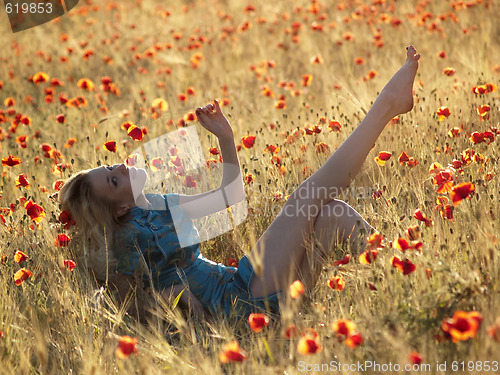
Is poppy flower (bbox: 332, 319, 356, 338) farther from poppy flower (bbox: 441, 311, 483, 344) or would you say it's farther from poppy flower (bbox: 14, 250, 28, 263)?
poppy flower (bbox: 14, 250, 28, 263)

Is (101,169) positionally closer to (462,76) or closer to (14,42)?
(462,76)

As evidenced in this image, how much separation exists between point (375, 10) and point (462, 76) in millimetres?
2145

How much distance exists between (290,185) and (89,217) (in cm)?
110

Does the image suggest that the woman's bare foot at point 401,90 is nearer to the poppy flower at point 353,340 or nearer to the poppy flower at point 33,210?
the poppy flower at point 353,340

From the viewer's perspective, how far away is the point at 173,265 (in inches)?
105

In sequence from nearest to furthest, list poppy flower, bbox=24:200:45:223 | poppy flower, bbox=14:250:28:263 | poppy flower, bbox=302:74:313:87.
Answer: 1. poppy flower, bbox=14:250:28:263
2. poppy flower, bbox=24:200:45:223
3. poppy flower, bbox=302:74:313:87

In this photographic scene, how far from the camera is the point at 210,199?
2.84 metres

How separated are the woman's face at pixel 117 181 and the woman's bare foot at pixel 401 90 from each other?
1176mm

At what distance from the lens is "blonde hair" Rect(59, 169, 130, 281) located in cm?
259

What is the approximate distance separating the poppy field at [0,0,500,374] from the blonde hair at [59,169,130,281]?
7 cm

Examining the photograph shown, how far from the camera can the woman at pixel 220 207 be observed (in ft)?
8.04

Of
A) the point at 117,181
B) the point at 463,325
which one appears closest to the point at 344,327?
the point at 463,325

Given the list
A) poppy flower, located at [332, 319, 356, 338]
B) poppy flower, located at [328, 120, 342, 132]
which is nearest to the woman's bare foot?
poppy flower, located at [328, 120, 342, 132]

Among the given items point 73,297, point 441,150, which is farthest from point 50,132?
point 441,150
